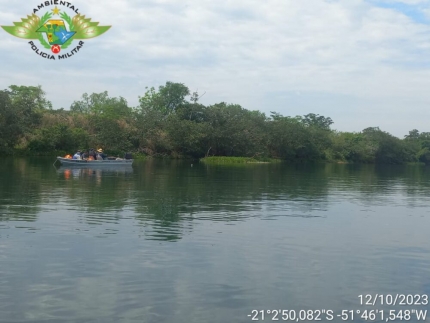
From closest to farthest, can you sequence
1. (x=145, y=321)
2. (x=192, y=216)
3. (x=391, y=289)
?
(x=145, y=321)
(x=391, y=289)
(x=192, y=216)

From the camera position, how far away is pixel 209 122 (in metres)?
85.1

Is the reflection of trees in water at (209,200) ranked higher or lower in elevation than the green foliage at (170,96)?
lower

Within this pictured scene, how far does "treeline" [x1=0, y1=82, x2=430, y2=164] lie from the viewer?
232 feet

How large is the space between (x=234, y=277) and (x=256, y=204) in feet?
40.9

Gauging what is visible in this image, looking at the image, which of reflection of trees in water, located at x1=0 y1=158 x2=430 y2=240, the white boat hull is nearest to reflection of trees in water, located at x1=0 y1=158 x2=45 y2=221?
reflection of trees in water, located at x1=0 y1=158 x2=430 y2=240

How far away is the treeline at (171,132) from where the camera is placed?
70719 mm

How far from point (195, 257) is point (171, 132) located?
68.2m

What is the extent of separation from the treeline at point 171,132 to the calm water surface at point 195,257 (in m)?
49.3

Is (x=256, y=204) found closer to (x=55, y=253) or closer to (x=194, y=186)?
(x=194, y=186)

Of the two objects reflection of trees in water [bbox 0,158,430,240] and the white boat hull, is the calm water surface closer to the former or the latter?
reflection of trees in water [bbox 0,158,430,240]

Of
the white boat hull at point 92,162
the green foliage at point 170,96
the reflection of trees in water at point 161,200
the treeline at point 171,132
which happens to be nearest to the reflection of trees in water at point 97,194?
the reflection of trees in water at point 161,200

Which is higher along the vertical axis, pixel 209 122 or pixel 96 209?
pixel 209 122

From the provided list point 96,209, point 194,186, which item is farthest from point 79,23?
point 96,209

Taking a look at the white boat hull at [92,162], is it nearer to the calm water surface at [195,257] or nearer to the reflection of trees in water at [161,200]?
the reflection of trees in water at [161,200]
